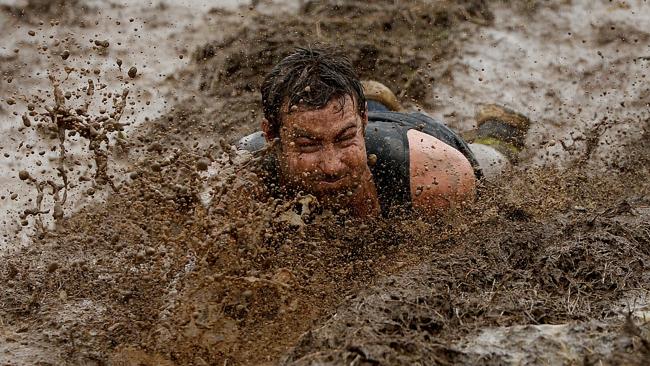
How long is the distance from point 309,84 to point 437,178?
805 millimetres

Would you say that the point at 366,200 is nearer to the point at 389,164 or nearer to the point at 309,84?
the point at 389,164

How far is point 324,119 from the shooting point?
4098mm

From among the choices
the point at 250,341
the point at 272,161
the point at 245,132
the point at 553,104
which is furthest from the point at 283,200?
the point at 553,104

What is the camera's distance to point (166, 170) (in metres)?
4.04

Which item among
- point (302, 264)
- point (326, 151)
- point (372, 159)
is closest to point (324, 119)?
point (326, 151)

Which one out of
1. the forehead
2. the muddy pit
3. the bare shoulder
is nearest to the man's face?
the forehead

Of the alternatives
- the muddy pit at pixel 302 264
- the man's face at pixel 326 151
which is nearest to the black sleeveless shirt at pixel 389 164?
the muddy pit at pixel 302 264

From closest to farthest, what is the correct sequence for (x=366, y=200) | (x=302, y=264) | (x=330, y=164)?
(x=302, y=264) < (x=330, y=164) < (x=366, y=200)

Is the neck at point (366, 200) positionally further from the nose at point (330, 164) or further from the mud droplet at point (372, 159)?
the nose at point (330, 164)

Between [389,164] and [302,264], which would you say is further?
[389,164]

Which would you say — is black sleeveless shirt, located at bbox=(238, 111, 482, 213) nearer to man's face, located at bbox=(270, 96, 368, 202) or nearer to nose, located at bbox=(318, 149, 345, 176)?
man's face, located at bbox=(270, 96, 368, 202)

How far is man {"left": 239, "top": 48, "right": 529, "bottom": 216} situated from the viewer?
4.12 m

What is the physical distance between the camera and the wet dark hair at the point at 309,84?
4176 mm

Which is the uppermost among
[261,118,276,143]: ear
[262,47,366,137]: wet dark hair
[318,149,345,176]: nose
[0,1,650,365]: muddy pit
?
[262,47,366,137]: wet dark hair
